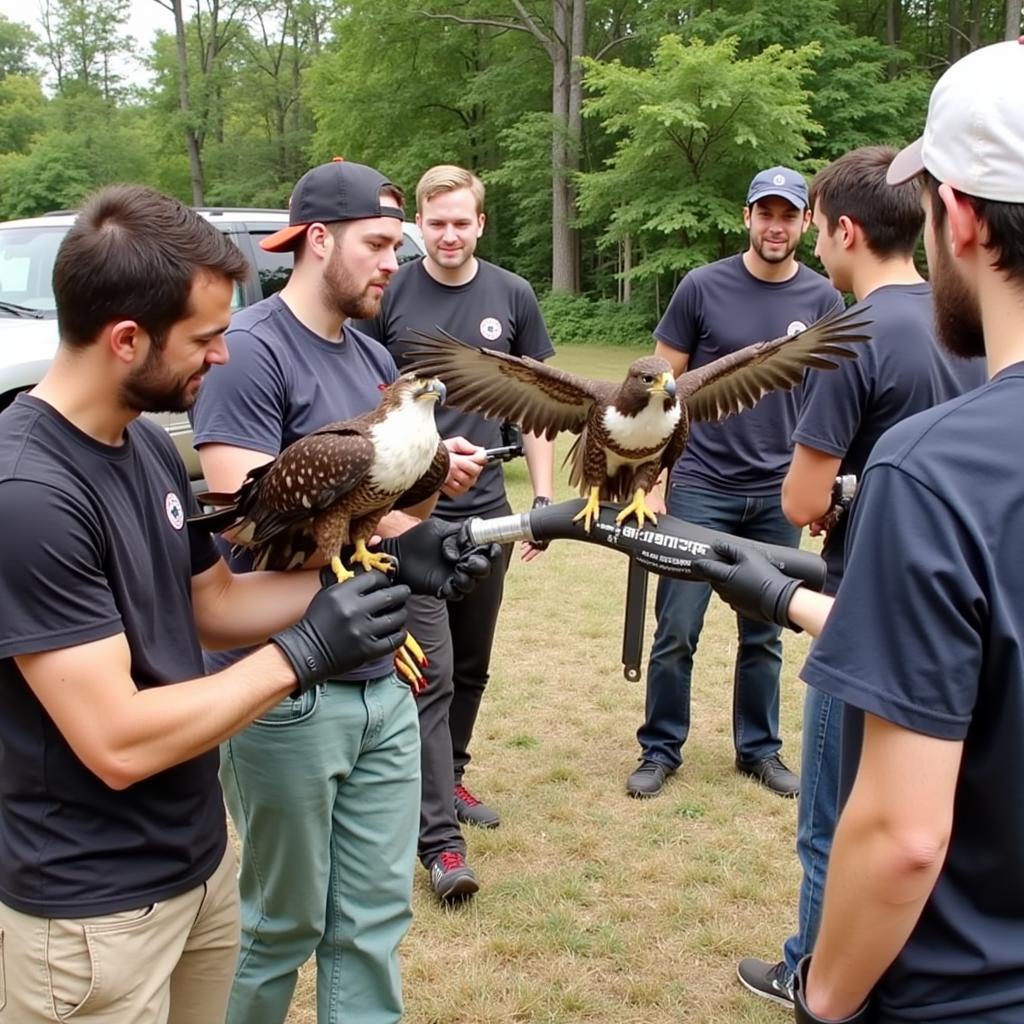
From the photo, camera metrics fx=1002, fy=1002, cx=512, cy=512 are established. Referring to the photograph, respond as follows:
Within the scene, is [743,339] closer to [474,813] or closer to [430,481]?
[430,481]

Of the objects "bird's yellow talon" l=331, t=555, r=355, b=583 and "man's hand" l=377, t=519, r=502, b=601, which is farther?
"man's hand" l=377, t=519, r=502, b=601

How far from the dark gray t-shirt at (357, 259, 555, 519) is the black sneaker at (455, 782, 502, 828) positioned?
128 cm

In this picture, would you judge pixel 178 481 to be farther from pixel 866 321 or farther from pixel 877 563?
pixel 866 321

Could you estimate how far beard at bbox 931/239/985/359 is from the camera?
1.38m

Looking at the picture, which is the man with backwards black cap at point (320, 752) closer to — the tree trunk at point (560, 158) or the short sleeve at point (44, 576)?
Result: the short sleeve at point (44, 576)

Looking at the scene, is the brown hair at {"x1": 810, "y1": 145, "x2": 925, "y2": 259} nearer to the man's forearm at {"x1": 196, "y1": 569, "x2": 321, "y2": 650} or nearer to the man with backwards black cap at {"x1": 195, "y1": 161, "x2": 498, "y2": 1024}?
the man with backwards black cap at {"x1": 195, "y1": 161, "x2": 498, "y2": 1024}

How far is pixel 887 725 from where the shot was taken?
Answer: 1.26 meters

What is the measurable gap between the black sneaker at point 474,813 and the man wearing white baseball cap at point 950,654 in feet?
10.2

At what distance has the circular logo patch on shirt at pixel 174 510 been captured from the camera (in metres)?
2.08

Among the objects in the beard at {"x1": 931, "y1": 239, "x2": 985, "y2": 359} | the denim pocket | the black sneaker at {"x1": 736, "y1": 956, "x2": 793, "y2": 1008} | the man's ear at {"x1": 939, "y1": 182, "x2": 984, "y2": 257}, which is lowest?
the black sneaker at {"x1": 736, "y1": 956, "x2": 793, "y2": 1008}

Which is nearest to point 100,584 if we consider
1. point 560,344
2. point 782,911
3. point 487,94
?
point 782,911

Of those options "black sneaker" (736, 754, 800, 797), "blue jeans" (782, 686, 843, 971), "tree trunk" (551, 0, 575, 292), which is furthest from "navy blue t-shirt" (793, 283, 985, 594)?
"tree trunk" (551, 0, 575, 292)

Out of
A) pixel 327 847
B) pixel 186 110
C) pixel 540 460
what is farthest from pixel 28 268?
pixel 186 110

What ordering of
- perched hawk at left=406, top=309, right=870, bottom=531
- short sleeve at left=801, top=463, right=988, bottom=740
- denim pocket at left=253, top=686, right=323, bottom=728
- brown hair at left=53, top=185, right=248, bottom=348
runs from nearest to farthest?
short sleeve at left=801, top=463, right=988, bottom=740, brown hair at left=53, top=185, right=248, bottom=348, denim pocket at left=253, top=686, right=323, bottom=728, perched hawk at left=406, top=309, right=870, bottom=531
